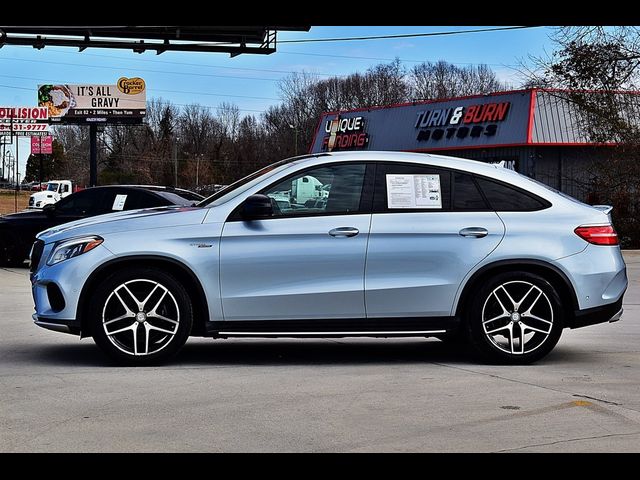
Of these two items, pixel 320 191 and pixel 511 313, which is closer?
pixel 511 313

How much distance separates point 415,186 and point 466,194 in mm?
429

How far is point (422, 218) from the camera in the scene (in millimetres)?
8016

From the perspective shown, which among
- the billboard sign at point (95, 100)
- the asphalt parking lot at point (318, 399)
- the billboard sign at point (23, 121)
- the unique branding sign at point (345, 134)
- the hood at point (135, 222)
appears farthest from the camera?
the billboard sign at point (23, 121)

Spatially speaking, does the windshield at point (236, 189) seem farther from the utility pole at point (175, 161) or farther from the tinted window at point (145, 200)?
the utility pole at point (175, 161)

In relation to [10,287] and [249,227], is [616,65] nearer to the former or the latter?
[10,287]

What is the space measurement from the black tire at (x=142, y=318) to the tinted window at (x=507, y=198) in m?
2.58

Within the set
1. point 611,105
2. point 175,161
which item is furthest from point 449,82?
point 611,105

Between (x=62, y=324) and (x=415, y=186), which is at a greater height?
(x=415, y=186)

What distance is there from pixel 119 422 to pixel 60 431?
379mm

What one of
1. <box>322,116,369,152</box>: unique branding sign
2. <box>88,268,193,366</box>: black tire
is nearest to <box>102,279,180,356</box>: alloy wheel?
<box>88,268,193,366</box>: black tire

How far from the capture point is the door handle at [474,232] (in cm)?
799

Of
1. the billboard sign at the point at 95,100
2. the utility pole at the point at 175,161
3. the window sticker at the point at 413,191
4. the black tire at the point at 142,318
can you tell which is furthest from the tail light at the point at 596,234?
the utility pole at the point at 175,161

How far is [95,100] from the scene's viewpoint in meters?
70.3

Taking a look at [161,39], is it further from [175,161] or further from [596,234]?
[175,161]
